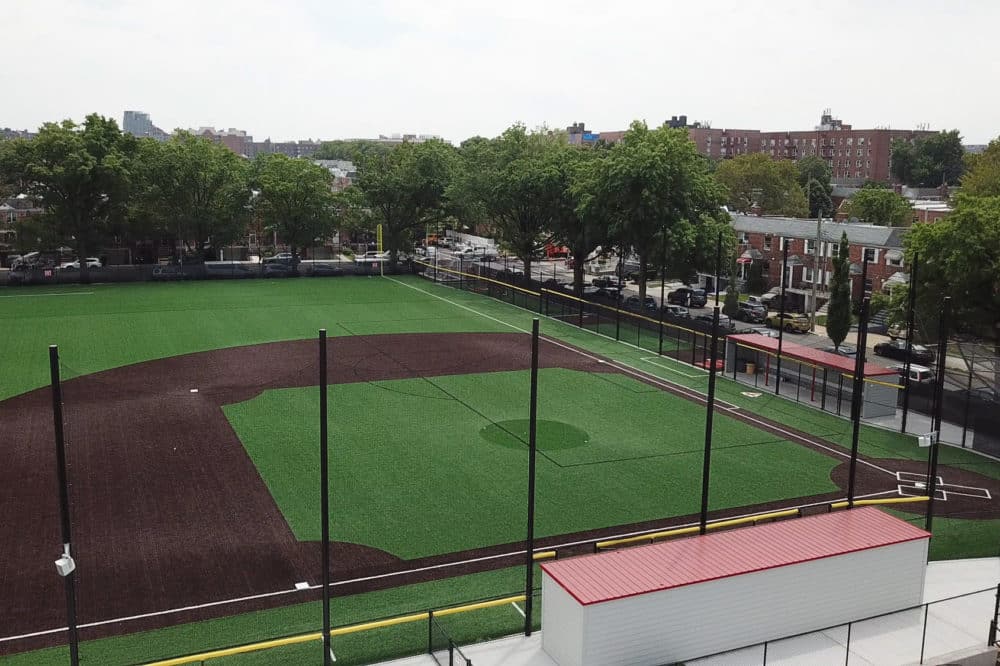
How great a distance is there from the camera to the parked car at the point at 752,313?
184 ft

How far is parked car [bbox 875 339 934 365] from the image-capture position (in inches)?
1689

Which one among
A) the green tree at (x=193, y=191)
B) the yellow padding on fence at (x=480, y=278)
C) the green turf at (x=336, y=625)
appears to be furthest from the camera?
the green tree at (x=193, y=191)

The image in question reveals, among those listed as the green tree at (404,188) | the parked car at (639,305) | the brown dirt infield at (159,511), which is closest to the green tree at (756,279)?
the parked car at (639,305)

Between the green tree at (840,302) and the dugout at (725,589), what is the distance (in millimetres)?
29551

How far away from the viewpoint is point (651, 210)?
160 feet

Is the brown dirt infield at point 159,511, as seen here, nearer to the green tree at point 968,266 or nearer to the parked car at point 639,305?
the green tree at point 968,266

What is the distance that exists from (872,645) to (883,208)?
67.1 metres

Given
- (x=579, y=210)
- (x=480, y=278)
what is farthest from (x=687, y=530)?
(x=480, y=278)

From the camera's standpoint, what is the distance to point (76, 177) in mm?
62312

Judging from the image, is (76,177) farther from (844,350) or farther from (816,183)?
(816,183)

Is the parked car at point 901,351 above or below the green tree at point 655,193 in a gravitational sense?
below

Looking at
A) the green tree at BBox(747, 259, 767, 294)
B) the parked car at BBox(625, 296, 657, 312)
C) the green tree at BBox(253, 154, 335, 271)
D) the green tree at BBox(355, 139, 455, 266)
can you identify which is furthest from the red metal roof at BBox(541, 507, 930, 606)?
the green tree at BBox(253, 154, 335, 271)

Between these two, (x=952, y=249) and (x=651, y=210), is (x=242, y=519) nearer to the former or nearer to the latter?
(x=952, y=249)

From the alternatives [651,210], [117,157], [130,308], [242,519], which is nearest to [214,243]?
[117,157]
